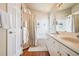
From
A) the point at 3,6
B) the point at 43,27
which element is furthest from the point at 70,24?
the point at 3,6

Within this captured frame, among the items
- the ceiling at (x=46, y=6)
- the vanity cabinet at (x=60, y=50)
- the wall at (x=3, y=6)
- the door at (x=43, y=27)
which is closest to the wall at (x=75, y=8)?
the ceiling at (x=46, y=6)

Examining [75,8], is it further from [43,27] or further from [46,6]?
[43,27]

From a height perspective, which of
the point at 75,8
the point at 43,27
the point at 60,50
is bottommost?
the point at 60,50

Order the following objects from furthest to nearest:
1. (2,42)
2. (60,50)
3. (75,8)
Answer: (2,42) < (75,8) < (60,50)

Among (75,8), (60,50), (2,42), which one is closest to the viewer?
(60,50)

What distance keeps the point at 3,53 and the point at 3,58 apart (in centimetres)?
13

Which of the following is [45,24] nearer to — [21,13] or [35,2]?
[35,2]

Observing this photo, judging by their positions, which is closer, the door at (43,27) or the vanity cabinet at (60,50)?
the vanity cabinet at (60,50)

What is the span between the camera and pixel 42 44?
87.7 inches

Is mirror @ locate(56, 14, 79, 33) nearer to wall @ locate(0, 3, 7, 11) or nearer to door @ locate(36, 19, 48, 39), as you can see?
door @ locate(36, 19, 48, 39)

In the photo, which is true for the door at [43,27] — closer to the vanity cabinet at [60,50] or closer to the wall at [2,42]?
the vanity cabinet at [60,50]

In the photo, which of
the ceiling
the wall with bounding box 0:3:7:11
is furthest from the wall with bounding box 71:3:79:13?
the wall with bounding box 0:3:7:11

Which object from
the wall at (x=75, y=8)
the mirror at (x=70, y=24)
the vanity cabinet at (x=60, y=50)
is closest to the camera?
the vanity cabinet at (x=60, y=50)

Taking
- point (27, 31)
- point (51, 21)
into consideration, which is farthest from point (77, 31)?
point (27, 31)
